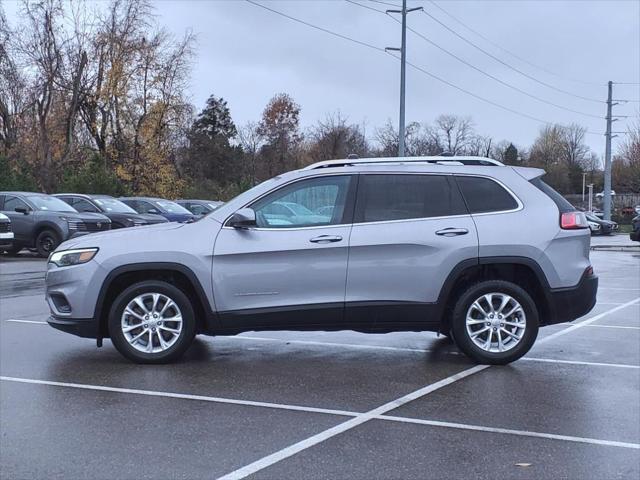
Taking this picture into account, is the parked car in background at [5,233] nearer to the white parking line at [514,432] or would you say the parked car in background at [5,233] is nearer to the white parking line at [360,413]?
the white parking line at [360,413]

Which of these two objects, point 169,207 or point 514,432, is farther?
point 169,207

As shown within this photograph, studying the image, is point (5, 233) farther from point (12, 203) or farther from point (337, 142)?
point (337, 142)

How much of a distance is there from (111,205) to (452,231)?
17.7 metres

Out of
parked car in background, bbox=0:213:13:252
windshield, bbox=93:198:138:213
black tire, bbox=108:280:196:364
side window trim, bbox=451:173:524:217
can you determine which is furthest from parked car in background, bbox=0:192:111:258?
side window trim, bbox=451:173:524:217

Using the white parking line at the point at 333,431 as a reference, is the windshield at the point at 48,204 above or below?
above

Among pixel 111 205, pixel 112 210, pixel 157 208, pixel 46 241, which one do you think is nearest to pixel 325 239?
pixel 46 241

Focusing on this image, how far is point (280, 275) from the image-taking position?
6.44 meters

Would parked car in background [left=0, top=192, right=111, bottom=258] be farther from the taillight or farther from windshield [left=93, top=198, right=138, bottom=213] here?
the taillight

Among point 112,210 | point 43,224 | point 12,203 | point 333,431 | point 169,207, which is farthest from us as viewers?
point 169,207

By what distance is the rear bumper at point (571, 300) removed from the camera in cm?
658

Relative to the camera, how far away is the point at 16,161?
36.4 metres

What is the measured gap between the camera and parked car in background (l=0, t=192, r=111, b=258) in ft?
62.5

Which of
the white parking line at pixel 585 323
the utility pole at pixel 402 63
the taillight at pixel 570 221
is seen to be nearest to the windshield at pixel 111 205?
the utility pole at pixel 402 63

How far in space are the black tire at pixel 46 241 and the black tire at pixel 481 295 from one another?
15019mm
